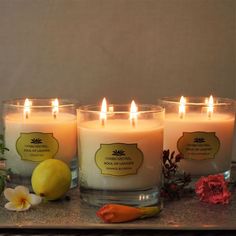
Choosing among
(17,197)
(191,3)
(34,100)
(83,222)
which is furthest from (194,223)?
(191,3)

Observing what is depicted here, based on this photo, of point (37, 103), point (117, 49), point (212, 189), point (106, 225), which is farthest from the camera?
point (117, 49)

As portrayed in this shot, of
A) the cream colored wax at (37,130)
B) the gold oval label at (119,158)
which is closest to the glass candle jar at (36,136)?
the cream colored wax at (37,130)

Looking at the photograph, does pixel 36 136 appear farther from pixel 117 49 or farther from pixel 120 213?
pixel 117 49

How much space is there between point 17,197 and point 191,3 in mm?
518

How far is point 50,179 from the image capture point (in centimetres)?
73

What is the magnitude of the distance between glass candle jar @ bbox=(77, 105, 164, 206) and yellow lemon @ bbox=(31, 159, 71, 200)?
0.03 m

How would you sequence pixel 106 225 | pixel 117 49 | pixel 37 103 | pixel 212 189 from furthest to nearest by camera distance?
1. pixel 117 49
2. pixel 37 103
3. pixel 212 189
4. pixel 106 225

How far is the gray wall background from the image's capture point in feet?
3.26

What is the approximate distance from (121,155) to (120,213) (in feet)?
0.26

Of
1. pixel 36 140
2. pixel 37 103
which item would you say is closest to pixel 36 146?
pixel 36 140

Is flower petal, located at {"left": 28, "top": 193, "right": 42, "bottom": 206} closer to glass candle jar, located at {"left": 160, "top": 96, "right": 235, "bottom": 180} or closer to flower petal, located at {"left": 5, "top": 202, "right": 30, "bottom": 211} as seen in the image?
flower petal, located at {"left": 5, "top": 202, "right": 30, "bottom": 211}

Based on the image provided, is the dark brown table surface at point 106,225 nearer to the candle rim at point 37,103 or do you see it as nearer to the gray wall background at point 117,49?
the candle rim at point 37,103

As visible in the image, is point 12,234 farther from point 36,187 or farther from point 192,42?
point 192,42

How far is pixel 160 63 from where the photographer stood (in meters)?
1.01
